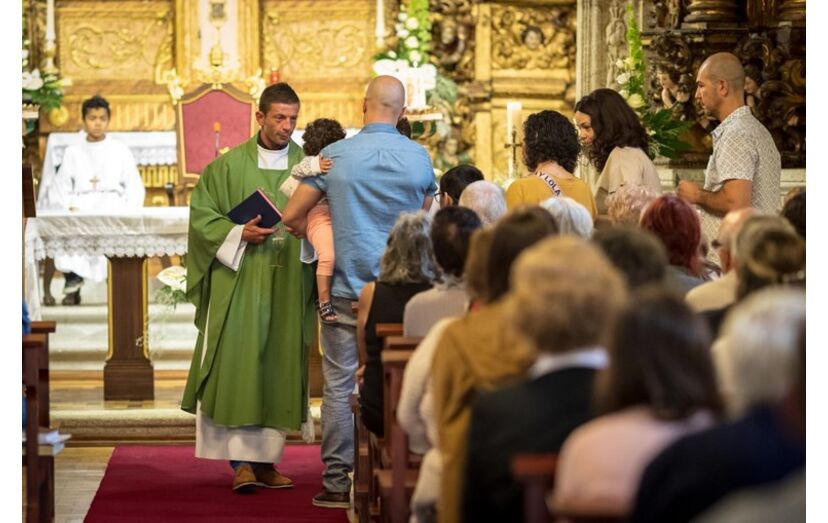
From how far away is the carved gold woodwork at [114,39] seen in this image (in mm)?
14828

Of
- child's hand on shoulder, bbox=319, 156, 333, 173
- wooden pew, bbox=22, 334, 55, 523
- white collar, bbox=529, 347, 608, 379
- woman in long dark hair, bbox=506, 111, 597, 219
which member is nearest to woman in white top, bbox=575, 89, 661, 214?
woman in long dark hair, bbox=506, 111, 597, 219

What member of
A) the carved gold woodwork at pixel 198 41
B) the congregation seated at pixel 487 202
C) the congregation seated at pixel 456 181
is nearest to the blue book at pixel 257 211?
the congregation seated at pixel 456 181

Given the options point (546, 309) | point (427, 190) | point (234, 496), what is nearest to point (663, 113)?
point (427, 190)

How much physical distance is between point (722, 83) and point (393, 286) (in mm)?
2162

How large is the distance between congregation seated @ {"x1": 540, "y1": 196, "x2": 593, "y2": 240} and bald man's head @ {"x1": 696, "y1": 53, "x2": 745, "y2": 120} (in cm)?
182

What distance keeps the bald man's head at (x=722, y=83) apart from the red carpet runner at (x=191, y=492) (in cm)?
244

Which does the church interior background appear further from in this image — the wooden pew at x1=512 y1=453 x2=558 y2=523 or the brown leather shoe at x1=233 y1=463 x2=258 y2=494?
the wooden pew at x1=512 y1=453 x2=558 y2=523

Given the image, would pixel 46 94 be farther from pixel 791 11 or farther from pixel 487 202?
pixel 487 202

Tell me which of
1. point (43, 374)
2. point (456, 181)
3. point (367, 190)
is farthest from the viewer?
point (456, 181)

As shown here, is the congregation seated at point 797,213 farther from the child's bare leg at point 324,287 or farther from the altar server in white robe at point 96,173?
the altar server in white robe at point 96,173

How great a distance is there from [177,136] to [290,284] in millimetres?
7004

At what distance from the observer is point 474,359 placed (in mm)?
3943

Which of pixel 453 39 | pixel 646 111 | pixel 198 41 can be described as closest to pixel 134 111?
pixel 198 41

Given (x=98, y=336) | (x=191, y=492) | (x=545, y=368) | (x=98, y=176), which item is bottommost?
(x=191, y=492)
